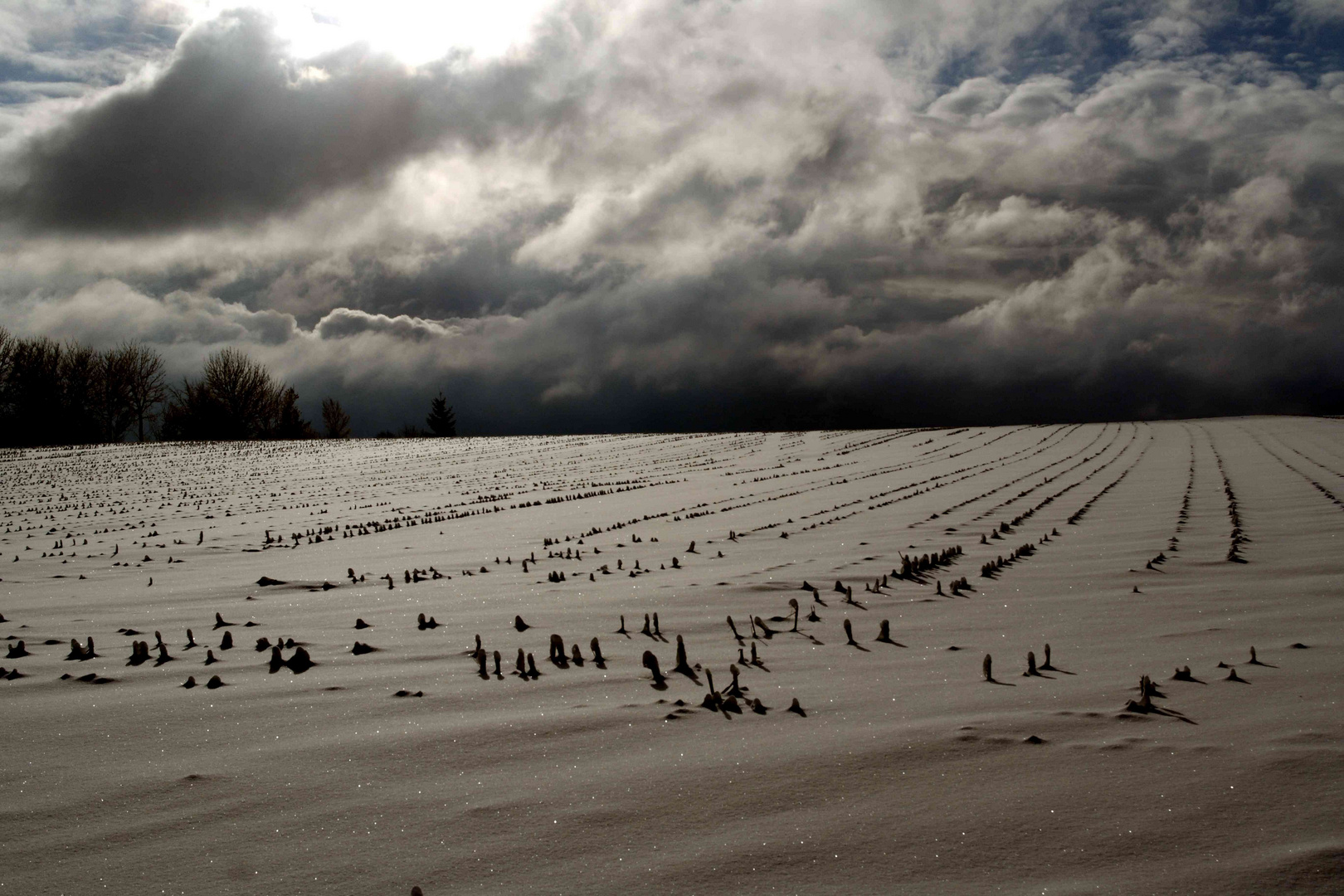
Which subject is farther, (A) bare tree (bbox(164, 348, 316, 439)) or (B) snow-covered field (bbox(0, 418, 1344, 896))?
(A) bare tree (bbox(164, 348, 316, 439))

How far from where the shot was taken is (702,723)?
11.1 ft

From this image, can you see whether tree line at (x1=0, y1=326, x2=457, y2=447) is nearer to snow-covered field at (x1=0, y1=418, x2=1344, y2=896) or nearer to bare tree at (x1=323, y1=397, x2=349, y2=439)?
bare tree at (x1=323, y1=397, x2=349, y2=439)

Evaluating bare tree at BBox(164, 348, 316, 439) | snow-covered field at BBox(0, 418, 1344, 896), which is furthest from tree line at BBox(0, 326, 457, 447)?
snow-covered field at BBox(0, 418, 1344, 896)

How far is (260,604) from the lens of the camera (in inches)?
260

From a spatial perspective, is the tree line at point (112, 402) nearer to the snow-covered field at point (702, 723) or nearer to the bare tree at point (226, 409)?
the bare tree at point (226, 409)

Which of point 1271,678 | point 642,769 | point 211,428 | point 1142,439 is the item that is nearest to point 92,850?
point 642,769

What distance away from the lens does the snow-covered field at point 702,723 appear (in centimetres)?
238

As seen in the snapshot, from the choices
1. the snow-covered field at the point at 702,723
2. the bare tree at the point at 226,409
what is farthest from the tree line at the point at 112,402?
the snow-covered field at the point at 702,723

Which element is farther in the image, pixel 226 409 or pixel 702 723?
pixel 226 409

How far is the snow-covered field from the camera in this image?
7.82 ft

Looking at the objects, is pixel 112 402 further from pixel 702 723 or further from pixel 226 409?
pixel 702 723

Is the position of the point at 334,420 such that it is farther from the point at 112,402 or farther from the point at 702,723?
the point at 702,723

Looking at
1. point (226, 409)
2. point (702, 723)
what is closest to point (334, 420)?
Result: point (226, 409)

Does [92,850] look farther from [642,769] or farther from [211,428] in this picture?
[211,428]
